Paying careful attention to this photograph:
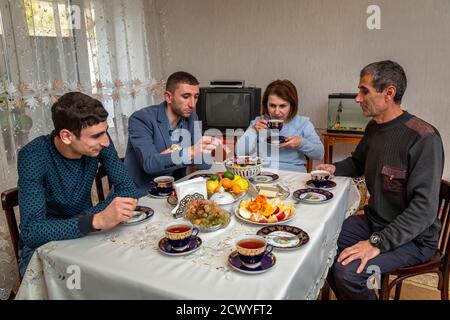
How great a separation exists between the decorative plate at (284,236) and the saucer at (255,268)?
2.7 inches

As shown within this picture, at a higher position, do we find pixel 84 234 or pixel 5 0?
pixel 5 0

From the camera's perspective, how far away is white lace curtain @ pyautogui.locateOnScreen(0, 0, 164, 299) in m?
2.37

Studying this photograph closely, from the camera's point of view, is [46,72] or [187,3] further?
[187,3]

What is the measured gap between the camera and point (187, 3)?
4.14 m

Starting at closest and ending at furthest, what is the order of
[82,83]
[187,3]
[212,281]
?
[212,281]
[82,83]
[187,3]

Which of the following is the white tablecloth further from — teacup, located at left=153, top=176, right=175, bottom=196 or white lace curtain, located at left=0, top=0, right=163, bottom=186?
white lace curtain, located at left=0, top=0, right=163, bottom=186

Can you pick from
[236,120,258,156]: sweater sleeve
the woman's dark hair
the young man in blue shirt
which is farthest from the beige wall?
the young man in blue shirt

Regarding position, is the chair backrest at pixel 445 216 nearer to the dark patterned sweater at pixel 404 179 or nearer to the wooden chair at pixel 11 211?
the dark patterned sweater at pixel 404 179

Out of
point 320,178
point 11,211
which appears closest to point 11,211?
point 11,211

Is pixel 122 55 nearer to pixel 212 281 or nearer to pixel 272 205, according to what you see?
pixel 272 205

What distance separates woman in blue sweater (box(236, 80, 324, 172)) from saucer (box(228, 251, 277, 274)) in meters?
1.20
